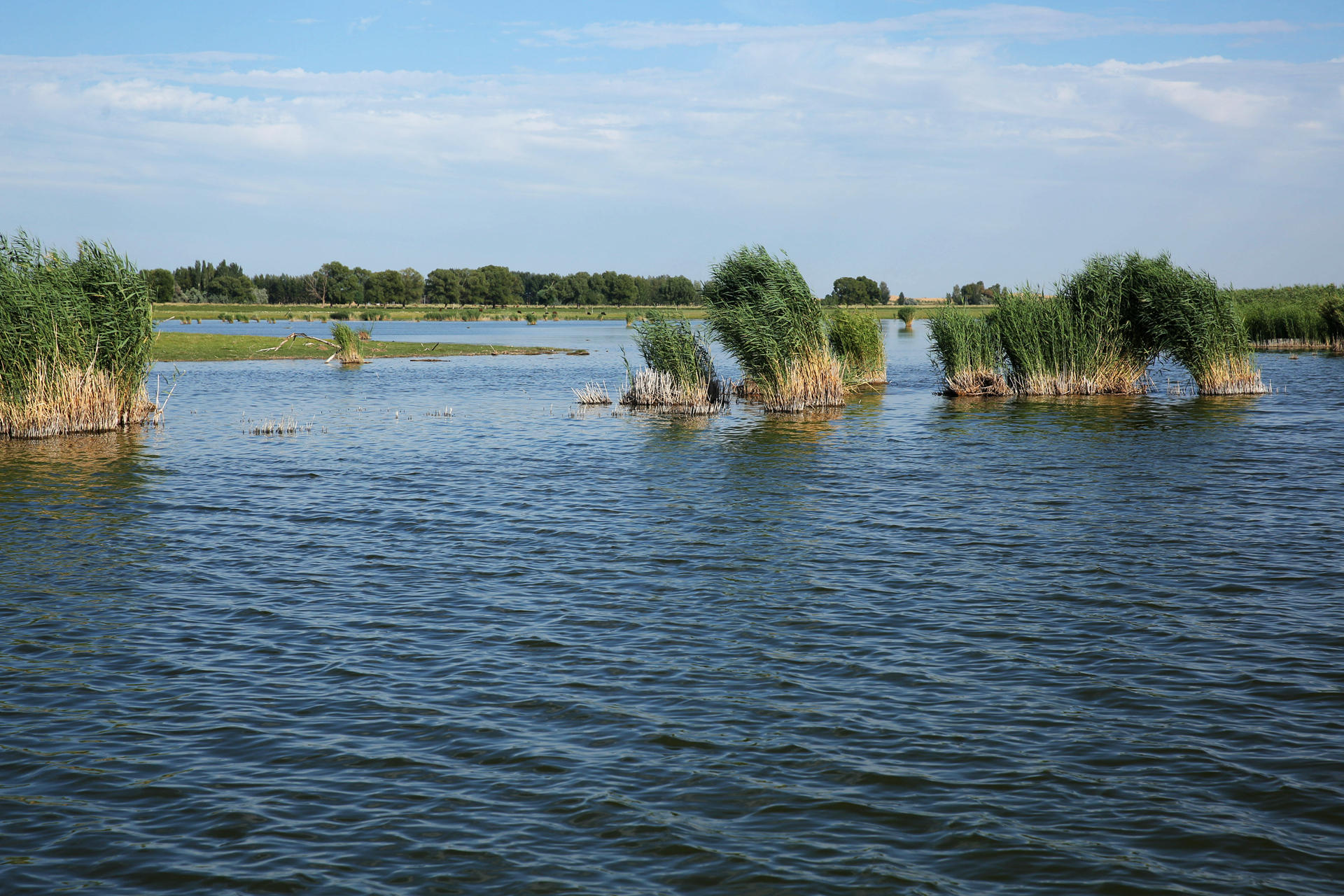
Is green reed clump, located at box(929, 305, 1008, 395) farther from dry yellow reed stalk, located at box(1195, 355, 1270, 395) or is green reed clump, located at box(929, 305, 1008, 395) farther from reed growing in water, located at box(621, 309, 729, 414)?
reed growing in water, located at box(621, 309, 729, 414)

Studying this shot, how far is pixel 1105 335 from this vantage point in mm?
40844

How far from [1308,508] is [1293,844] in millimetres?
14482

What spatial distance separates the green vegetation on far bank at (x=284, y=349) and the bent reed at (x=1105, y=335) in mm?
41346

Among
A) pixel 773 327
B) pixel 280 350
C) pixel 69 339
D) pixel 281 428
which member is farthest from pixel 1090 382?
pixel 280 350

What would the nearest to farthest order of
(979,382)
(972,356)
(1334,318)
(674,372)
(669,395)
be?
1. (674,372)
2. (669,395)
3. (972,356)
4. (979,382)
5. (1334,318)

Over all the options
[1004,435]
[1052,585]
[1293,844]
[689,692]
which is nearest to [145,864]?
[689,692]

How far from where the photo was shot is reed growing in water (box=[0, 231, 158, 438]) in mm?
28109

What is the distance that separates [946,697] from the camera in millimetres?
9781

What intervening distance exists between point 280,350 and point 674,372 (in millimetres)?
47527

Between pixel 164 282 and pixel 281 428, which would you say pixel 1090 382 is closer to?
pixel 281 428

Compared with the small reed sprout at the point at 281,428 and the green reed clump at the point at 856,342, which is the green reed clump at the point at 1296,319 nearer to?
the green reed clump at the point at 856,342

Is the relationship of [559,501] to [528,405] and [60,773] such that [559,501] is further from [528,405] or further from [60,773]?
[528,405]

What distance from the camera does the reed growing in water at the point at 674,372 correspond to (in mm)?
37031

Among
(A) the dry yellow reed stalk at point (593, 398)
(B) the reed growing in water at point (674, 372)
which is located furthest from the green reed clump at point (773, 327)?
→ (A) the dry yellow reed stalk at point (593, 398)
